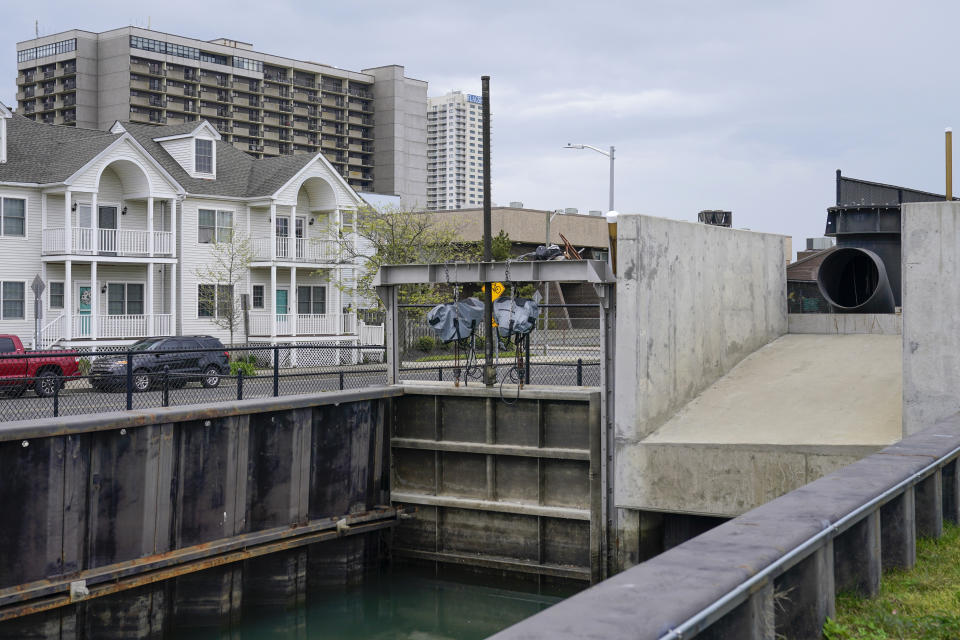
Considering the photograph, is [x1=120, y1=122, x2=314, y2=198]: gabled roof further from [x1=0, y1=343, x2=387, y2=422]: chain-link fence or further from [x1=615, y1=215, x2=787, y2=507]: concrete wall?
[x1=615, y1=215, x2=787, y2=507]: concrete wall

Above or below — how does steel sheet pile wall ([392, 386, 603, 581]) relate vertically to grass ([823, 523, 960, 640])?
below

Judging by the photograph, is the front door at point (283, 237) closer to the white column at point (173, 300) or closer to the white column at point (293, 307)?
the white column at point (293, 307)

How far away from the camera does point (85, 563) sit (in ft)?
42.8

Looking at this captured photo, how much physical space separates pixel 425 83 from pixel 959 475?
127m

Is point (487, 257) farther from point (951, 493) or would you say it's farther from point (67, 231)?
point (67, 231)

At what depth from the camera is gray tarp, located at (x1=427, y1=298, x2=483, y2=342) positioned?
60.7 ft

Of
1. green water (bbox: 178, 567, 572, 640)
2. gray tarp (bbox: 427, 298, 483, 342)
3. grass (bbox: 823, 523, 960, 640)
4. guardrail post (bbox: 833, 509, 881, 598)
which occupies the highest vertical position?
gray tarp (bbox: 427, 298, 483, 342)

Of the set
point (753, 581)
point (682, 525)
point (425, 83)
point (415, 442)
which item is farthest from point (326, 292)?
point (425, 83)

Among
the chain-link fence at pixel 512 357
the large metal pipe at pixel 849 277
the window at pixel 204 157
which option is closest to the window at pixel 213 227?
the window at pixel 204 157

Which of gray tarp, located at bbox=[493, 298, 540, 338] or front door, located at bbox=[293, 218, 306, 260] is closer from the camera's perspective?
gray tarp, located at bbox=[493, 298, 540, 338]

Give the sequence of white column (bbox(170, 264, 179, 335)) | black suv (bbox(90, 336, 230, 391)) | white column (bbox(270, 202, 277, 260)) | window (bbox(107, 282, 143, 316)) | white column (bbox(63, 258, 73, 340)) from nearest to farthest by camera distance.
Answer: black suv (bbox(90, 336, 230, 391)) → white column (bbox(63, 258, 73, 340)) → window (bbox(107, 282, 143, 316)) → white column (bbox(170, 264, 179, 335)) → white column (bbox(270, 202, 277, 260))

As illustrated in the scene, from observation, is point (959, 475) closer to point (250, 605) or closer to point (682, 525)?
point (682, 525)

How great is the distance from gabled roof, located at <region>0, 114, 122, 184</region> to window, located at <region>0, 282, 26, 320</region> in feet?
13.2

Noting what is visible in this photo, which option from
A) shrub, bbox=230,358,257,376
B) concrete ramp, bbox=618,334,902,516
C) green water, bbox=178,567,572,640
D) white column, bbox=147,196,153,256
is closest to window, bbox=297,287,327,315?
white column, bbox=147,196,153,256
